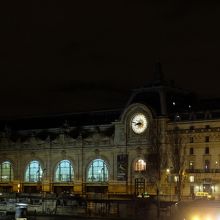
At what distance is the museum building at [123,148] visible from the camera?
123 metres

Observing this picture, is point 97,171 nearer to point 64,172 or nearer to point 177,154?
point 64,172

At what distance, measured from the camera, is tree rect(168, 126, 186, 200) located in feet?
380

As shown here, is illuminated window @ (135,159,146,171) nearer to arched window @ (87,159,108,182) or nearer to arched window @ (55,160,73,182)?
arched window @ (87,159,108,182)

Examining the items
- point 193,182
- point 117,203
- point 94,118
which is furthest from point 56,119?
point 117,203

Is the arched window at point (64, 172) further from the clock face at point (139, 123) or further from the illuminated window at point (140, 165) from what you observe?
the clock face at point (139, 123)

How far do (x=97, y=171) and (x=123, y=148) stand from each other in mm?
7804

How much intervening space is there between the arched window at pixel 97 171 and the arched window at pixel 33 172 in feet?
39.9

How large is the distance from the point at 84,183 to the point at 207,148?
27.5 m

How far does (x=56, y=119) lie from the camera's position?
15550cm

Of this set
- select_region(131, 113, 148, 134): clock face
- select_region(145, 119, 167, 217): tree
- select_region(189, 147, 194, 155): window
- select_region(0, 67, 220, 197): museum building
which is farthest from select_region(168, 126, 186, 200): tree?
select_region(131, 113, 148, 134): clock face

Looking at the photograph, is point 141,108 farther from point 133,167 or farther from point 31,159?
point 31,159

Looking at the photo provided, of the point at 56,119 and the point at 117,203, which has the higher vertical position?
the point at 56,119

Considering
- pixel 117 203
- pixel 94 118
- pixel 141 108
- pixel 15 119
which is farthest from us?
pixel 15 119

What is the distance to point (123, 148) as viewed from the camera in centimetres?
13475
